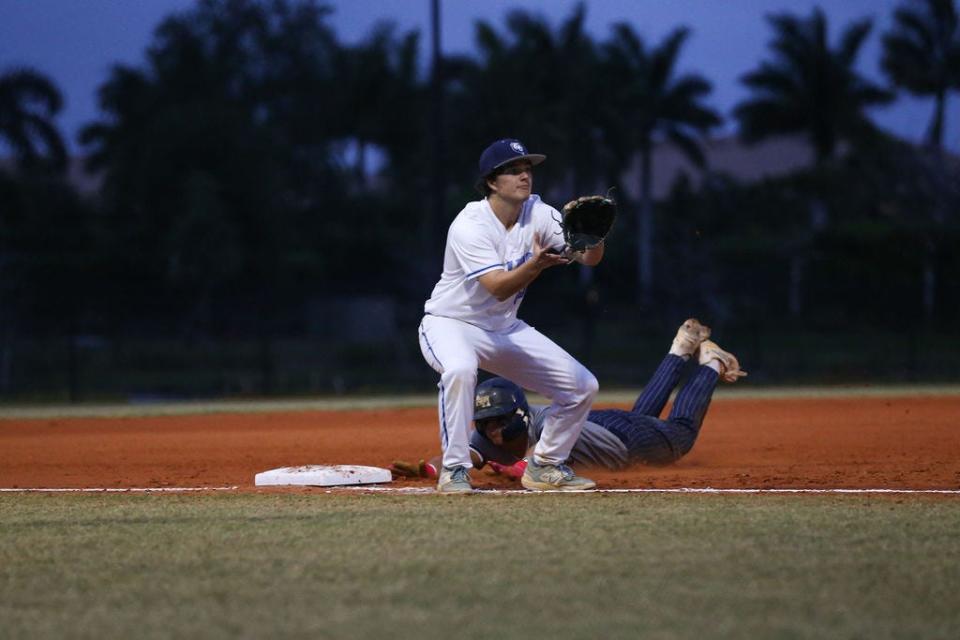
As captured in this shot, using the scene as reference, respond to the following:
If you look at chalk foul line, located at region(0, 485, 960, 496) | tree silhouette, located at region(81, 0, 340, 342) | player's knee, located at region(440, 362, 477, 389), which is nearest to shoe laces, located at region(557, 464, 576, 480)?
chalk foul line, located at region(0, 485, 960, 496)

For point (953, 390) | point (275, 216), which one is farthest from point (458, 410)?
point (275, 216)

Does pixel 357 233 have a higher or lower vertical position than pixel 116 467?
higher

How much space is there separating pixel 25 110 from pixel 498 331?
109 feet

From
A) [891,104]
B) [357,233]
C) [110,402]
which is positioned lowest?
[110,402]

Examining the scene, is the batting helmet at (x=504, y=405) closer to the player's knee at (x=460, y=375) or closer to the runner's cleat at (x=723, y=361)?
the player's knee at (x=460, y=375)

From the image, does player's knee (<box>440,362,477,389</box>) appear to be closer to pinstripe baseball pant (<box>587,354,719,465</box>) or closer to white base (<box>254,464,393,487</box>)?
white base (<box>254,464,393,487</box>)

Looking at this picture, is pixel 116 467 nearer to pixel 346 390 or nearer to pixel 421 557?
pixel 421 557

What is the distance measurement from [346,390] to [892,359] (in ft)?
35.7

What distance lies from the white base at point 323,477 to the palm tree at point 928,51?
4633cm

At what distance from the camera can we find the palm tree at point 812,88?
53.5 metres

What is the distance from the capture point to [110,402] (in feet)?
72.2

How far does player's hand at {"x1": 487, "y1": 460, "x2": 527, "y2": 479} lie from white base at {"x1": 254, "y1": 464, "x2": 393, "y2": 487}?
0.71 metres

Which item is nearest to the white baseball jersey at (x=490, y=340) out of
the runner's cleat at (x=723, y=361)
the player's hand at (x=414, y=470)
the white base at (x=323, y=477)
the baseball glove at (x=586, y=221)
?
the baseball glove at (x=586, y=221)

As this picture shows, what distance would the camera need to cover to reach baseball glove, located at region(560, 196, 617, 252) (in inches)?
301
